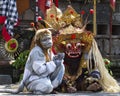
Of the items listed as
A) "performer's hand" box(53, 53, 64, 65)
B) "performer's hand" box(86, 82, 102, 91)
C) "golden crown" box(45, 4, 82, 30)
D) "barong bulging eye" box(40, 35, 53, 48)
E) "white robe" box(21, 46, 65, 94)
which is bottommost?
"performer's hand" box(86, 82, 102, 91)

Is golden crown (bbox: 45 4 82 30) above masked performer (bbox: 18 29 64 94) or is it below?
above

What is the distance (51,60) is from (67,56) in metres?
0.63

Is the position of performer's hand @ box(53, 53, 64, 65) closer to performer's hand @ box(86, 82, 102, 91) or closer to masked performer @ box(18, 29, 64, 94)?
masked performer @ box(18, 29, 64, 94)

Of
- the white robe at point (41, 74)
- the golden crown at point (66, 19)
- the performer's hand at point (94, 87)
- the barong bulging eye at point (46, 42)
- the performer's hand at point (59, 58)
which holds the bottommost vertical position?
the performer's hand at point (94, 87)

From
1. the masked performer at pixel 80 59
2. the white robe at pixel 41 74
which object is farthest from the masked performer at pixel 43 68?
the masked performer at pixel 80 59

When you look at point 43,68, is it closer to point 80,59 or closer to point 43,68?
point 43,68

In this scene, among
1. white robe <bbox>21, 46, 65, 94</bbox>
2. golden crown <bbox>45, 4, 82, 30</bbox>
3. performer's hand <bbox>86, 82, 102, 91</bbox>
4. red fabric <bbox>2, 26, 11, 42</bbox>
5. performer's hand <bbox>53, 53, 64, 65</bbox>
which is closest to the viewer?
white robe <bbox>21, 46, 65, 94</bbox>

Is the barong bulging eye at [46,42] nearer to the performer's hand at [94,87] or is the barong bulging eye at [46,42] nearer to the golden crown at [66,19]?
the golden crown at [66,19]

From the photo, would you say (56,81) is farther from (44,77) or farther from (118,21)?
(118,21)

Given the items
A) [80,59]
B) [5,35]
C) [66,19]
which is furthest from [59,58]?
[5,35]

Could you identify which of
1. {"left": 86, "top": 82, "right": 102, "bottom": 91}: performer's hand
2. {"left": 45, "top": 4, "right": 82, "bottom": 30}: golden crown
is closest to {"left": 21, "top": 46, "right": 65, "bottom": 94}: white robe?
{"left": 86, "top": 82, "right": 102, "bottom": 91}: performer's hand

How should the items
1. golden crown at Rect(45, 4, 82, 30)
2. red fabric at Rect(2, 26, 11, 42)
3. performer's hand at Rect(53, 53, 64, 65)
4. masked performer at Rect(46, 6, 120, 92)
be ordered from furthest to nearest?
red fabric at Rect(2, 26, 11, 42)
golden crown at Rect(45, 4, 82, 30)
masked performer at Rect(46, 6, 120, 92)
performer's hand at Rect(53, 53, 64, 65)

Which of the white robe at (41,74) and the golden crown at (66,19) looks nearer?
the white robe at (41,74)

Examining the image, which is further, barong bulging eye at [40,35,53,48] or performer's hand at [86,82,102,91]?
performer's hand at [86,82,102,91]
